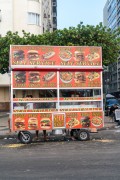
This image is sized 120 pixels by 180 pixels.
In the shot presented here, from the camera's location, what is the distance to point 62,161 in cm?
1070

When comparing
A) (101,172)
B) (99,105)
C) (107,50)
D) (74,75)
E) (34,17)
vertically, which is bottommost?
(101,172)

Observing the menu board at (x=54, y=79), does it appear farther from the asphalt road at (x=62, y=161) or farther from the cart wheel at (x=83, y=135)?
the asphalt road at (x=62, y=161)

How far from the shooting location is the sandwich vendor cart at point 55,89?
15.8m

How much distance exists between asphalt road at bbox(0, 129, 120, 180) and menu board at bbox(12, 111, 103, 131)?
692 millimetres

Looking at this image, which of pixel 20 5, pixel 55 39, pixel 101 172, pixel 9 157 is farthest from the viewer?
pixel 20 5

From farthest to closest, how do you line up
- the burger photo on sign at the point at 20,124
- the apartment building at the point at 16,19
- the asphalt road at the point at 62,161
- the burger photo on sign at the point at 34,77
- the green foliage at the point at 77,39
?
the apartment building at the point at 16,19, the green foliage at the point at 77,39, the burger photo on sign at the point at 34,77, the burger photo on sign at the point at 20,124, the asphalt road at the point at 62,161

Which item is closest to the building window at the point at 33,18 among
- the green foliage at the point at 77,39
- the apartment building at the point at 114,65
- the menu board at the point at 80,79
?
the green foliage at the point at 77,39

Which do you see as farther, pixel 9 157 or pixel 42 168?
pixel 9 157

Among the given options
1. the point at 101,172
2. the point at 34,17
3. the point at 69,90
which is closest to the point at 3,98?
the point at 34,17

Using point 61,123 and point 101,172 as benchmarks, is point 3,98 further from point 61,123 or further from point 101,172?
point 101,172

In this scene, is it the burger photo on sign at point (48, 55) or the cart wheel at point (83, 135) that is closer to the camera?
the burger photo on sign at point (48, 55)

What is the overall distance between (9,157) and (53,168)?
258cm

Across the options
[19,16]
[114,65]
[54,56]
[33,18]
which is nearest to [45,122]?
[54,56]

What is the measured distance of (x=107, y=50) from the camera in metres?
29.6
